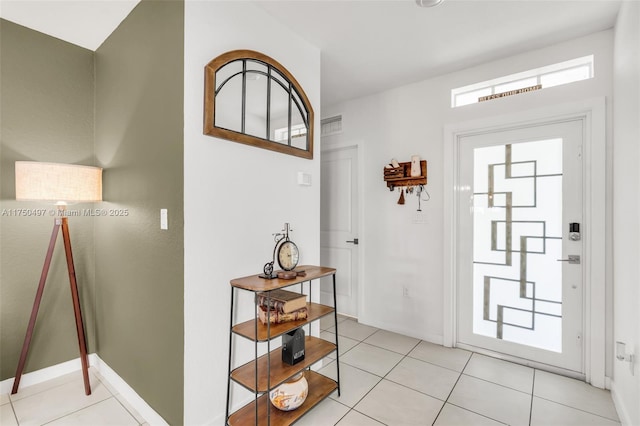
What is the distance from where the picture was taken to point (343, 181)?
12.3 ft

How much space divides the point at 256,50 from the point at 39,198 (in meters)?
1.70

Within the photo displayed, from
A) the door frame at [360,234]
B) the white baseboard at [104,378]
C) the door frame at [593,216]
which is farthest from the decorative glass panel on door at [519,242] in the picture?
the white baseboard at [104,378]

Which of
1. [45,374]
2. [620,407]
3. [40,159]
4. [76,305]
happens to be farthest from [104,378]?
[620,407]

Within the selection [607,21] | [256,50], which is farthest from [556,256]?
[256,50]

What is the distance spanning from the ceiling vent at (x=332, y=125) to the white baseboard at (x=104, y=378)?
3.19m

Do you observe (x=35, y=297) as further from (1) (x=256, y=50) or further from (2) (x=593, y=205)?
(2) (x=593, y=205)

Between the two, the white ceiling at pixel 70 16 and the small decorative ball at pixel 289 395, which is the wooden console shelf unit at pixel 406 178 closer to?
the small decorative ball at pixel 289 395

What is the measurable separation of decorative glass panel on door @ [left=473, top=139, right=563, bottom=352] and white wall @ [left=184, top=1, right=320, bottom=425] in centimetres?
192

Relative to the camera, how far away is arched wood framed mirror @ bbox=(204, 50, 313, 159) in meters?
1.73

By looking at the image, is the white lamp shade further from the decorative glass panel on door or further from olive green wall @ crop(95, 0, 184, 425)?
the decorative glass panel on door

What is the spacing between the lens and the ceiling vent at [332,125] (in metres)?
3.72

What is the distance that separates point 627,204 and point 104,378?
12.6 ft

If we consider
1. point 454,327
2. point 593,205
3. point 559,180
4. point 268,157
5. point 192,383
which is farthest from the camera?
point 454,327

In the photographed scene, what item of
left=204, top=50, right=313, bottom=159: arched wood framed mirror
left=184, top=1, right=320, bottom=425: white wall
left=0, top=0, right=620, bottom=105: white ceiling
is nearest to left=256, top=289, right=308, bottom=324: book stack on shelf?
left=184, top=1, right=320, bottom=425: white wall
